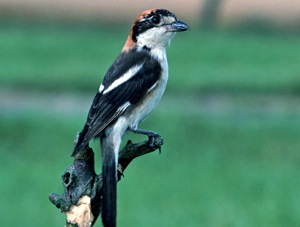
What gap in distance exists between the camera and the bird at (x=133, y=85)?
18.4ft

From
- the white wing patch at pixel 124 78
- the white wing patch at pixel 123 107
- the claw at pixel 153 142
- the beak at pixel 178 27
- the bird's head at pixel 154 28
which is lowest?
the claw at pixel 153 142

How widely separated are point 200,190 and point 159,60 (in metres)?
7.80

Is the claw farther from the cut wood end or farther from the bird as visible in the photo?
the cut wood end

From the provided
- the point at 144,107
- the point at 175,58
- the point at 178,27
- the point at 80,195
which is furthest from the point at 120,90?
the point at 175,58

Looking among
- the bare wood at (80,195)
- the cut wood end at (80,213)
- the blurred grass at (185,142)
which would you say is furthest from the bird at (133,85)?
the blurred grass at (185,142)

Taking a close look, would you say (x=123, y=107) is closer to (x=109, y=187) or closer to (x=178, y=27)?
(x=178, y=27)

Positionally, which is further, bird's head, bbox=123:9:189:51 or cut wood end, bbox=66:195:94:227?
bird's head, bbox=123:9:189:51

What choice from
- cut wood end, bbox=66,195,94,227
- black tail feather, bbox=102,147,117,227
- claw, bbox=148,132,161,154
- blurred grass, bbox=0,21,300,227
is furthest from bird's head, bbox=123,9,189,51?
blurred grass, bbox=0,21,300,227

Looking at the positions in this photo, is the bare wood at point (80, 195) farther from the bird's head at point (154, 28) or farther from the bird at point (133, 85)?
the bird's head at point (154, 28)

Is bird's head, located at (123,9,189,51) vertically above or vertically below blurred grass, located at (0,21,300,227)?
below

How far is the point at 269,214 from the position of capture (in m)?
12.6

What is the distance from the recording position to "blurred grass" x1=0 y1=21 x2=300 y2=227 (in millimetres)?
12961

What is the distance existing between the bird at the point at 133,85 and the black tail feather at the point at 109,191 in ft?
0.06

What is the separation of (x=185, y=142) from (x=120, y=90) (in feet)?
38.1
